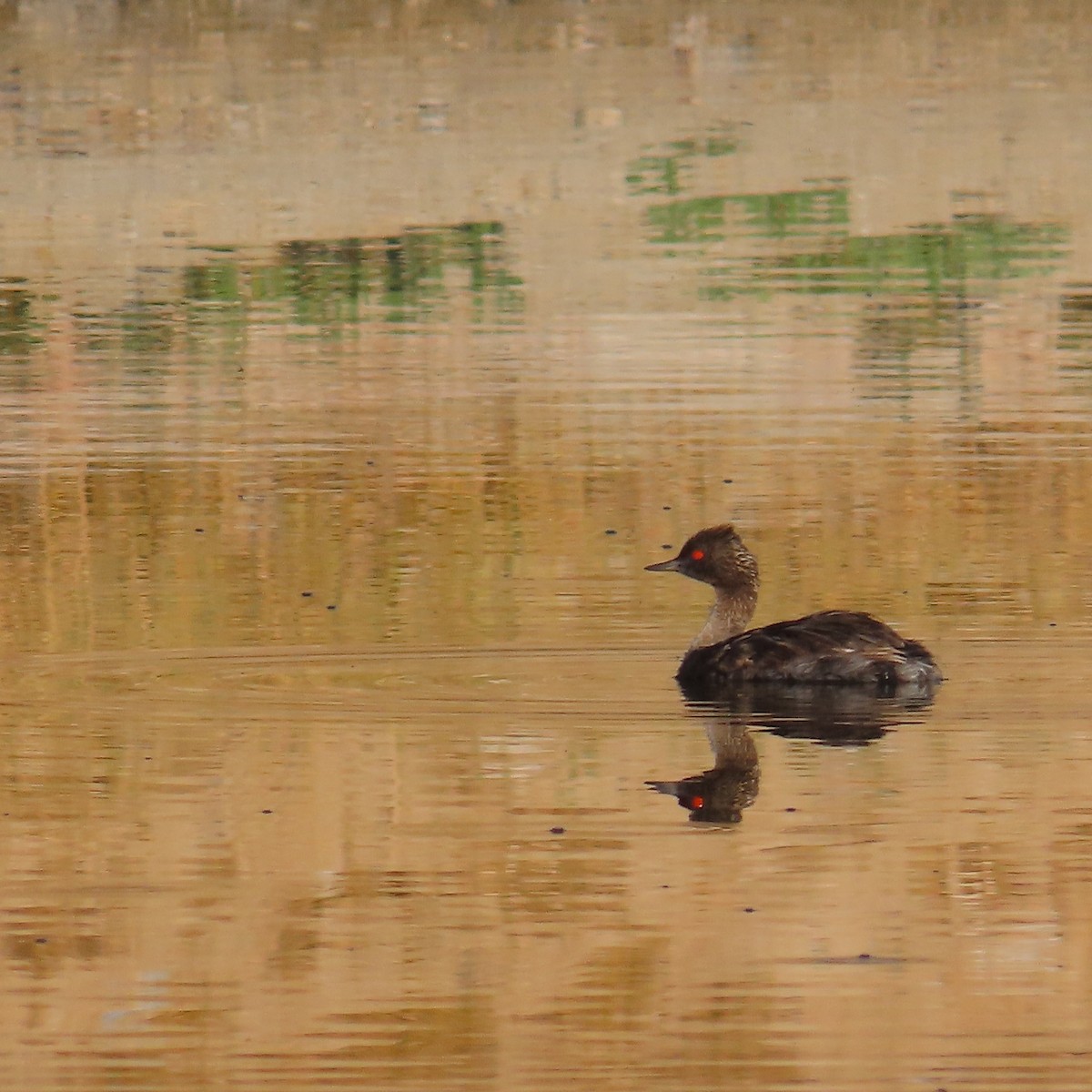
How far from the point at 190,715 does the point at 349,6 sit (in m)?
24.6

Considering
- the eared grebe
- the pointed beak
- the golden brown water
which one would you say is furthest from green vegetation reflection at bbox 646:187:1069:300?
the eared grebe

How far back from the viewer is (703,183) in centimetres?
2377

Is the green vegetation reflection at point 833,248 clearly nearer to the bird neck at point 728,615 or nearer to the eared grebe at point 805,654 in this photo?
the bird neck at point 728,615

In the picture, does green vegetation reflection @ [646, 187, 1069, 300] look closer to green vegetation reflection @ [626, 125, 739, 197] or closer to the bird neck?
green vegetation reflection @ [626, 125, 739, 197]

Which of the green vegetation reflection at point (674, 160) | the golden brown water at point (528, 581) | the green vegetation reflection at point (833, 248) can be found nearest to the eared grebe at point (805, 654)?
the golden brown water at point (528, 581)

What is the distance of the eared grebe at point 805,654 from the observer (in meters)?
10.6

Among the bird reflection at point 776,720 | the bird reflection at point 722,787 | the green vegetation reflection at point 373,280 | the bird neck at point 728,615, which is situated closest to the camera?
the bird reflection at point 722,787

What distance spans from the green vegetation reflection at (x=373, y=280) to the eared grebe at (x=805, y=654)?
7.53 m

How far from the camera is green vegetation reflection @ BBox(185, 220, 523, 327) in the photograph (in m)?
19.0

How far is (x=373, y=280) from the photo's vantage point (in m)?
19.8

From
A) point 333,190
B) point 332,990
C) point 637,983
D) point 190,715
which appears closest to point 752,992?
point 637,983

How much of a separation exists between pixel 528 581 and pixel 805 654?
145cm

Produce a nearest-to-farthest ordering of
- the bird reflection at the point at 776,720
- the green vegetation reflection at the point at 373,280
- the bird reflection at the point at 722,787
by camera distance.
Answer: the bird reflection at the point at 722,787 → the bird reflection at the point at 776,720 → the green vegetation reflection at the point at 373,280

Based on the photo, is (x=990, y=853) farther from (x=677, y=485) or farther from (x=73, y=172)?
(x=73, y=172)
